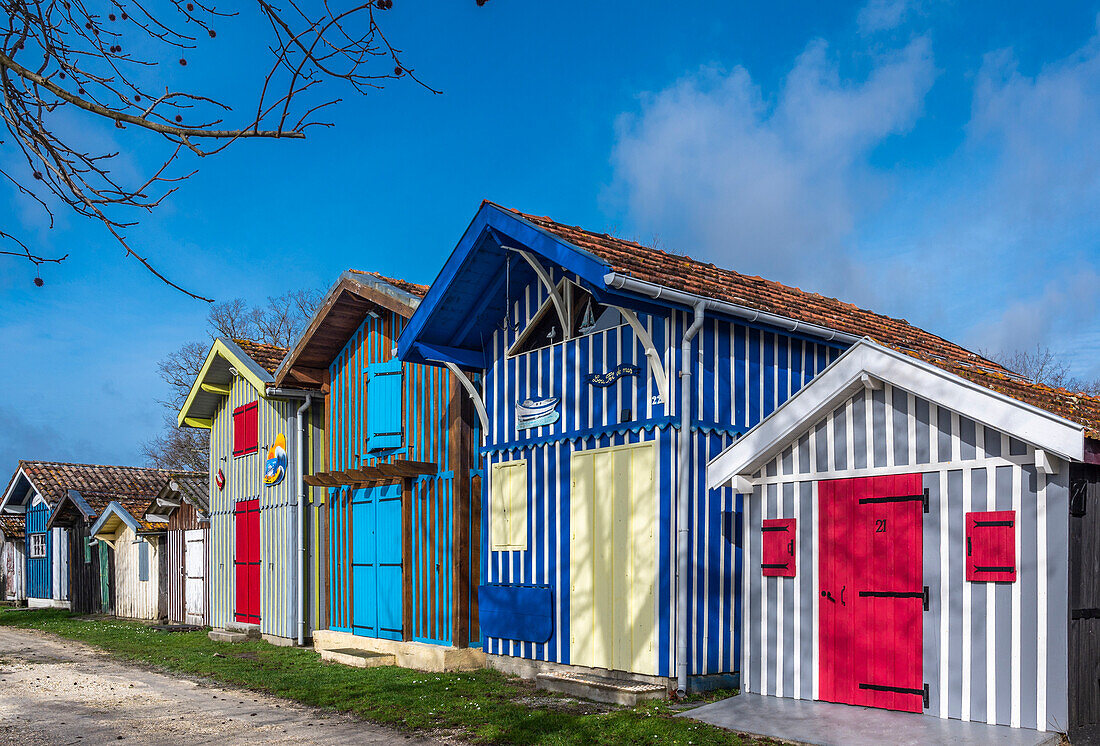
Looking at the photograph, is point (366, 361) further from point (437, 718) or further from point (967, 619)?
point (967, 619)

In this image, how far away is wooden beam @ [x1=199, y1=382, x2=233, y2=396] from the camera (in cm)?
2017

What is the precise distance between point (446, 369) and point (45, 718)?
6.38 metres

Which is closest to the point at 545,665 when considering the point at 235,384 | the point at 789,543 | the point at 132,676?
the point at 789,543

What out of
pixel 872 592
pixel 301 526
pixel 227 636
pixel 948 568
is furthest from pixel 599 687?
pixel 227 636

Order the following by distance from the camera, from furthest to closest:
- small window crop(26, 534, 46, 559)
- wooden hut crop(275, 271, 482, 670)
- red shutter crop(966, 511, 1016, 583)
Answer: small window crop(26, 534, 46, 559) < wooden hut crop(275, 271, 482, 670) < red shutter crop(966, 511, 1016, 583)

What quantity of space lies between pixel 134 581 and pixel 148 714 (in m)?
16.1

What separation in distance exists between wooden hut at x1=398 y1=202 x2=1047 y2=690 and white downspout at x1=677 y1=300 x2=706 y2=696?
2 centimetres

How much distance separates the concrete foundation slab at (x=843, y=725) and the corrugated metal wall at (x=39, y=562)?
27.9 meters

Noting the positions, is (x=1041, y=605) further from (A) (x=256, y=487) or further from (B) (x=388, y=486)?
(A) (x=256, y=487)

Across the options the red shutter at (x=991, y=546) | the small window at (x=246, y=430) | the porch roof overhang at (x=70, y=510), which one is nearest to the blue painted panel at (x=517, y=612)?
the red shutter at (x=991, y=546)

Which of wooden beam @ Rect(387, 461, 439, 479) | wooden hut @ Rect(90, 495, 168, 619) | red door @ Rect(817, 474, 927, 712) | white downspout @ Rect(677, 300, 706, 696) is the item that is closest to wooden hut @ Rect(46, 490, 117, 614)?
wooden hut @ Rect(90, 495, 168, 619)

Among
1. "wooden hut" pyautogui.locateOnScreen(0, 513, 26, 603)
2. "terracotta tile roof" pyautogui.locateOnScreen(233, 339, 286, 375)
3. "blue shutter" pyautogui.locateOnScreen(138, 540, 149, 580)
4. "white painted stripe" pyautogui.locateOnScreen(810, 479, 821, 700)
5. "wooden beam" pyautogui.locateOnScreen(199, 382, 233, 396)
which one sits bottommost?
"wooden hut" pyautogui.locateOnScreen(0, 513, 26, 603)

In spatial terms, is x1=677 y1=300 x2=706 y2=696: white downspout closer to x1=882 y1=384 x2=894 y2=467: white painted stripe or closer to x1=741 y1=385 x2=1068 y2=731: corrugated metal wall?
x1=741 y1=385 x2=1068 y2=731: corrugated metal wall

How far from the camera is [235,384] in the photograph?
19.8m
